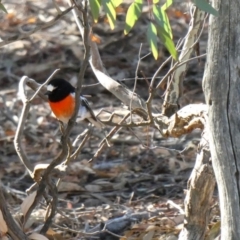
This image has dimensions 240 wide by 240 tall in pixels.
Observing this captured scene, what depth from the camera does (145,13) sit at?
32.0 feet

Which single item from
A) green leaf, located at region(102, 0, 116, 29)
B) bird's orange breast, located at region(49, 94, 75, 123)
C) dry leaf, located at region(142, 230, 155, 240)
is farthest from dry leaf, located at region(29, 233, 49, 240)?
bird's orange breast, located at region(49, 94, 75, 123)

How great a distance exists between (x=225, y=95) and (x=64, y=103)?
2.38 m

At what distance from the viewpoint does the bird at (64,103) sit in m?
5.22

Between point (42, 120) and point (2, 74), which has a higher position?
point (2, 74)

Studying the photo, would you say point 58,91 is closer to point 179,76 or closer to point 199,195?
point 179,76

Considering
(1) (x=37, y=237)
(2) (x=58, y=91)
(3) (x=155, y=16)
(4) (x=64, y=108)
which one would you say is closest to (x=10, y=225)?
(1) (x=37, y=237)

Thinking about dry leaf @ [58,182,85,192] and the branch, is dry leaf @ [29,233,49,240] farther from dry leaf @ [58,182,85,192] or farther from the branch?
dry leaf @ [58,182,85,192]

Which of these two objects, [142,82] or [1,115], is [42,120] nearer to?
[1,115]

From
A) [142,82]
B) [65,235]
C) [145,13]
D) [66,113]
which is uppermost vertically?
[145,13]

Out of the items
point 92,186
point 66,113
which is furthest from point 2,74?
point 66,113

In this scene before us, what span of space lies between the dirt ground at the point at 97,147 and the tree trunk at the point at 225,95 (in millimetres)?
442

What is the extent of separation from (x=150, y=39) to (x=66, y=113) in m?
2.65

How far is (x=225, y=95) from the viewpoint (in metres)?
3.06

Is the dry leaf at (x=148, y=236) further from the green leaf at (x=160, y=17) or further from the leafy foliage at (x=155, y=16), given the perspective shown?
the green leaf at (x=160, y=17)
